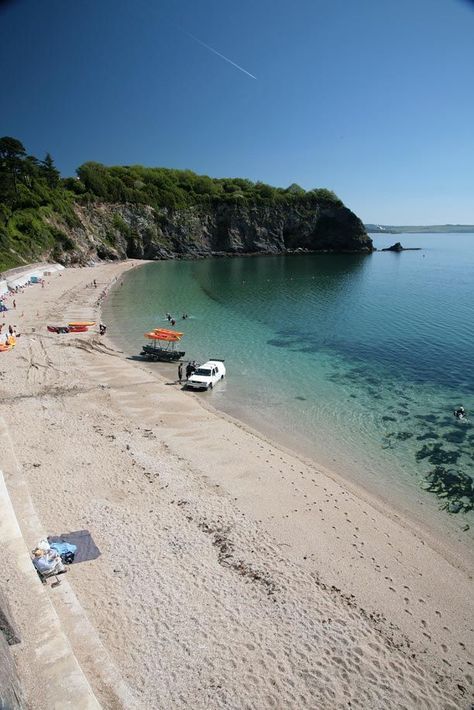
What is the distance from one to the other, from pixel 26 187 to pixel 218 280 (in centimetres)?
4934

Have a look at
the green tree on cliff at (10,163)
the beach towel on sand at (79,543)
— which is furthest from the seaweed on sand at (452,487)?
the green tree on cliff at (10,163)

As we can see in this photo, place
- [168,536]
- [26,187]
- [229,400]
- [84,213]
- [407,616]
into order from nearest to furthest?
[407,616] < [168,536] < [229,400] < [26,187] < [84,213]

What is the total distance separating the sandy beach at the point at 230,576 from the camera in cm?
932

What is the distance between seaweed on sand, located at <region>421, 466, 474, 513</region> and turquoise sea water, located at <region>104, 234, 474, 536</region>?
0.45 m

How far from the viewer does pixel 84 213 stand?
109750 millimetres

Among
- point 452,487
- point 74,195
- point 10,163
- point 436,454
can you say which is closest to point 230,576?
point 452,487

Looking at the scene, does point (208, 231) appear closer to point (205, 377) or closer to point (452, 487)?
point (205, 377)

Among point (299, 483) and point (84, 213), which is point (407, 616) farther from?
point (84, 213)

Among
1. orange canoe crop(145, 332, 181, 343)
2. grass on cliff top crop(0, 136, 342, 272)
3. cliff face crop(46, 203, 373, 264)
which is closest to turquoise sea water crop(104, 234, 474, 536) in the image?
orange canoe crop(145, 332, 181, 343)

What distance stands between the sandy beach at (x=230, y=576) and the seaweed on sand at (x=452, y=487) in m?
2.39

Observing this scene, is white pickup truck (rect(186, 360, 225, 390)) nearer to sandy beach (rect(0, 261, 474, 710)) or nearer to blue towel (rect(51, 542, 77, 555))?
sandy beach (rect(0, 261, 474, 710))

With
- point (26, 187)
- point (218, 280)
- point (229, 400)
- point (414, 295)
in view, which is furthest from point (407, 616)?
point (26, 187)

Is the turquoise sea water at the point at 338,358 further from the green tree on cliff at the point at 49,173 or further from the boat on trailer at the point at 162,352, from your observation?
the green tree on cliff at the point at 49,173

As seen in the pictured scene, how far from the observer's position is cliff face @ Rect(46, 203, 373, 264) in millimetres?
110125
